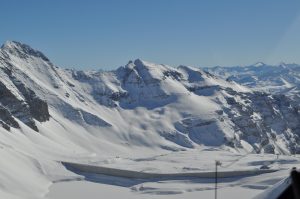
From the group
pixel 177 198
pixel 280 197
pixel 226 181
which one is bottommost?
pixel 280 197

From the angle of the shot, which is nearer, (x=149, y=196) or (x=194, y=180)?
(x=149, y=196)

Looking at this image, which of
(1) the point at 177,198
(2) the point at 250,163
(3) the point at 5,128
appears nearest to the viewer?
(1) the point at 177,198

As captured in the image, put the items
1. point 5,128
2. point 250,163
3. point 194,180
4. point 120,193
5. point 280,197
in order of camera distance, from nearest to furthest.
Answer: point 280,197
point 120,193
point 194,180
point 250,163
point 5,128

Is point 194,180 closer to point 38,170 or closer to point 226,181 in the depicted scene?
point 226,181

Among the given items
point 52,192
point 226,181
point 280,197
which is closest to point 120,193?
point 52,192

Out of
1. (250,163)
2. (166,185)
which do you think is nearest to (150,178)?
(166,185)

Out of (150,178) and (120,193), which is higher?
(150,178)

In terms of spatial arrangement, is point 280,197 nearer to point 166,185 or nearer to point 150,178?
point 166,185

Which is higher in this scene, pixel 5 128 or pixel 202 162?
pixel 5 128

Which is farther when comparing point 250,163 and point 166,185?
point 250,163
